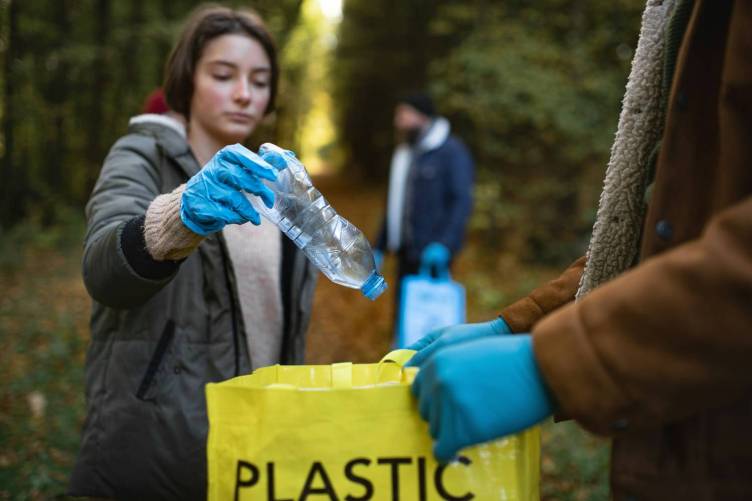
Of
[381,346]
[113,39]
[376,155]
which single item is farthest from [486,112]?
[376,155]

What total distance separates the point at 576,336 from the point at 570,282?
756 mm

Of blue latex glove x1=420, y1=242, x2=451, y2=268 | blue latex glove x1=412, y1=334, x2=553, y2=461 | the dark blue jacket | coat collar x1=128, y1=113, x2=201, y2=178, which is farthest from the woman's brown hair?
the dark blue jacket

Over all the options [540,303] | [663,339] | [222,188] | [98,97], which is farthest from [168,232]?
[98,97]

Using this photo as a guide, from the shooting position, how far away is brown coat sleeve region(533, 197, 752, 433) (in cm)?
98

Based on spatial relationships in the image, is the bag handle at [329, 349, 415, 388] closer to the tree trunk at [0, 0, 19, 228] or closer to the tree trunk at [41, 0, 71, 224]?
the tree trunk at [0, 0, 19, 228]

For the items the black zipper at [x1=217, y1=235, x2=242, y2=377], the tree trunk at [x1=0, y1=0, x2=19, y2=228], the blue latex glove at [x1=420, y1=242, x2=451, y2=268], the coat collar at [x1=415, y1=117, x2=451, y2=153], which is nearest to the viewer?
the black zipper at [x1=217, y1=235, x2=242, y2=377]

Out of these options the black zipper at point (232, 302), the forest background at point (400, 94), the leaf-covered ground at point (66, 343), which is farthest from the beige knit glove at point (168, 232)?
the forest background at point (400, 94)

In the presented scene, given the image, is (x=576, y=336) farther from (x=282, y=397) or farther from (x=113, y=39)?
(x=113, y=39)

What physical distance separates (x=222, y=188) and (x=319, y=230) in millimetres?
534

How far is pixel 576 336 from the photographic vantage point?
1.08m

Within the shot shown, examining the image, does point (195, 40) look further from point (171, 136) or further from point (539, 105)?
point (539, 105)

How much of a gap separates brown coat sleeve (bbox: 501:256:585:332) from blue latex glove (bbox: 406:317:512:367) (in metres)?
0.03

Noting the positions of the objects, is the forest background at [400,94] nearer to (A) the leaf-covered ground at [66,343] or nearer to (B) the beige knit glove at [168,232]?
(A) the leaf-covered ground at [66,343]

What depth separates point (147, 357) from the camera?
2066mm
